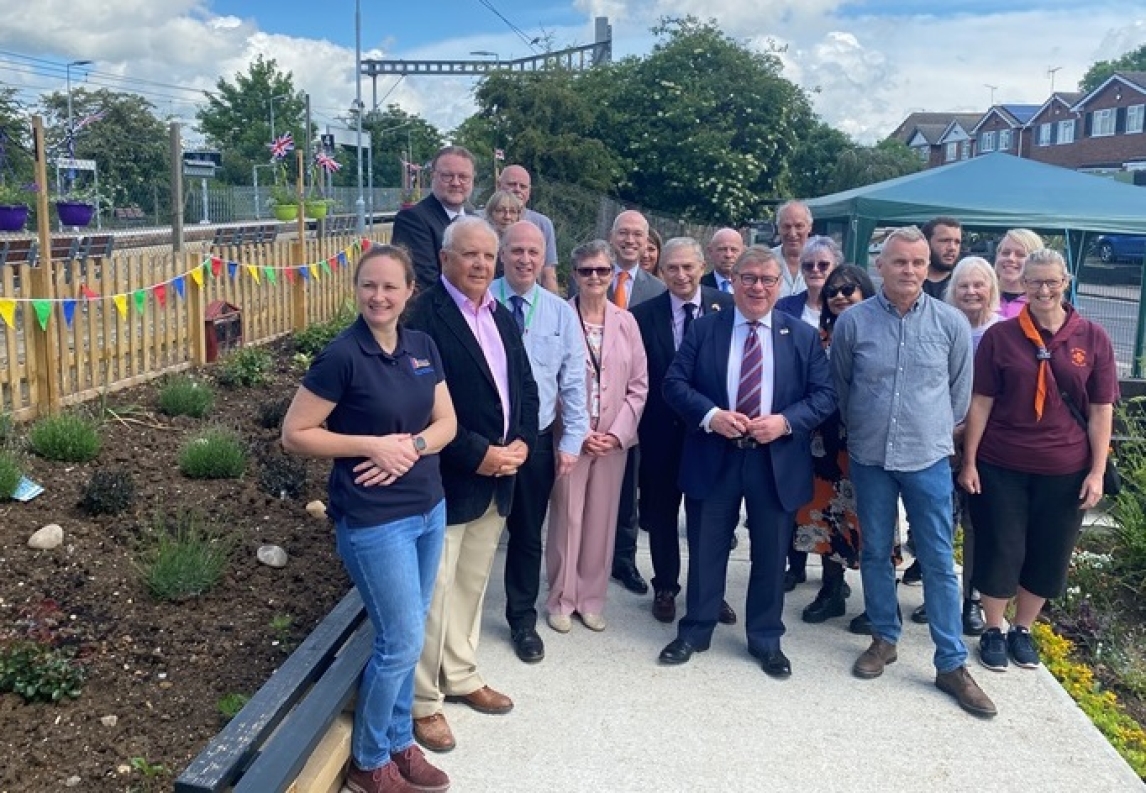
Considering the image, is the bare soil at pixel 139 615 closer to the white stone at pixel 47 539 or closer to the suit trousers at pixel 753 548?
the white stone at pixel 47 539

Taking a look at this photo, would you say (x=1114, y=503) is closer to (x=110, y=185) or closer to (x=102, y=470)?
(x=102, y=470)

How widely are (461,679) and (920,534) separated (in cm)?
200

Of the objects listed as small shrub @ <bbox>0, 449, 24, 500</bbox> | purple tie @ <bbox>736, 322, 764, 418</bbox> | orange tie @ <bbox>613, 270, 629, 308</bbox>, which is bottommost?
small shrub @ <bbox>0, 449, 24, 500</bbox>

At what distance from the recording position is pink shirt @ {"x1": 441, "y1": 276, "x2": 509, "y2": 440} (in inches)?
140

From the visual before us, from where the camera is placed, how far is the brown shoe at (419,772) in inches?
124

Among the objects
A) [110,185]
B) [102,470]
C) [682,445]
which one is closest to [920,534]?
[682,445]

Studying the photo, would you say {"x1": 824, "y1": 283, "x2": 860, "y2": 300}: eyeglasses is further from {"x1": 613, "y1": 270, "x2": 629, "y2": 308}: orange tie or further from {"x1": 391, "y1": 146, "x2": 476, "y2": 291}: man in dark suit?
{"x1": 391, "y1": 146, "x2": 476, "y2": 291}: man in dark suit

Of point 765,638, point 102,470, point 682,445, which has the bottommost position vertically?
point 765,638

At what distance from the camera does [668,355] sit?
4.76 meters

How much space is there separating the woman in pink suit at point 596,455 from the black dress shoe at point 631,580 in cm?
50

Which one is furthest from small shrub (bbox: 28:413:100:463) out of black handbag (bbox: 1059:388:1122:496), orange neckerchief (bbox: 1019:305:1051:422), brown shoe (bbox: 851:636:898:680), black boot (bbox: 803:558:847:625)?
black handbag (bbox: 1059:388:1122:496)

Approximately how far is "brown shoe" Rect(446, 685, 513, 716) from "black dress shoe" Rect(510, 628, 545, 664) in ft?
1.38

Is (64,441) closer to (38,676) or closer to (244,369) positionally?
(38,676)

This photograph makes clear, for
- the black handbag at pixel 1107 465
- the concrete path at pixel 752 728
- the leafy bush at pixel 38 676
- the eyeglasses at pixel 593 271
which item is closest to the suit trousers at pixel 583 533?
the concrete path at pixel 752 728
